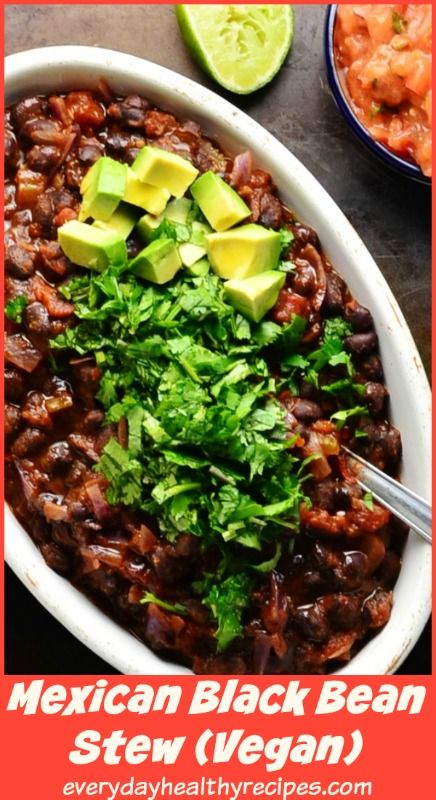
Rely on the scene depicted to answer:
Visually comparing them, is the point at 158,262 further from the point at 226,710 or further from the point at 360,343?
the point at 226,710

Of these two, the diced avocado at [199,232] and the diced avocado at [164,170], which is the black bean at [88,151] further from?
the diced avocado at [199,232]

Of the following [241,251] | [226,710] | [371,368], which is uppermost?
[241,251]

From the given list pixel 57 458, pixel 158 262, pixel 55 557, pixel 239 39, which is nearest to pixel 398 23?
pixel 239 39

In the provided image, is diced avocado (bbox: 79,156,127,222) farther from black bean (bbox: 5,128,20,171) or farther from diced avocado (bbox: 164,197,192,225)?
black bean (bbox: 5,128,20,171)

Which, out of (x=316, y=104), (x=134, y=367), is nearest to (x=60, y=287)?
(x=134, y=367)

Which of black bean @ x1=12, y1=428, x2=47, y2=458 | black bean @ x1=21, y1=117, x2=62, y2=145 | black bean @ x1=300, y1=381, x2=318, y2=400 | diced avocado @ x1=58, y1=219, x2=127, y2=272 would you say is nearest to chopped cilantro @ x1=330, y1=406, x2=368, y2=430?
black bean @ x1=300, y1=381, x2=318, y2=400

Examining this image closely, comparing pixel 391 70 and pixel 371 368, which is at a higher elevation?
pixel 391 70
